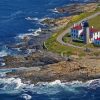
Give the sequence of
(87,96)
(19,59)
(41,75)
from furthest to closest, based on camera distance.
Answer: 1. (19,59)
2. (41,75)
3. (87,96)

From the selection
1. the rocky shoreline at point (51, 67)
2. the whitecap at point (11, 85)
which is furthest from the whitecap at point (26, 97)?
the rocky shoreline at point (51, 67)

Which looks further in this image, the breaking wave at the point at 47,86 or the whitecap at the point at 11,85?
the whitecap at the point at 11,85

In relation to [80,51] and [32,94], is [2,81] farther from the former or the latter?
[80,51]

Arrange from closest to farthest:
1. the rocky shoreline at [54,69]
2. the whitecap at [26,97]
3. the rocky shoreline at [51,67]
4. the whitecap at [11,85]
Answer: the whitecap at [26,97], the whitecap at [11,85], the rocky shoreline at [54,69], the rocky shoreline at [51,67]

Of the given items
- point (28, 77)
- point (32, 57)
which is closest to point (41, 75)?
point (28, 77)

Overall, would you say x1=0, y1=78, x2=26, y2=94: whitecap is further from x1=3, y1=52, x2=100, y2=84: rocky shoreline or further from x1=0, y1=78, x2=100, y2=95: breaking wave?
x1=3, y1=52, x2=100, y2=84: rocky shoreline

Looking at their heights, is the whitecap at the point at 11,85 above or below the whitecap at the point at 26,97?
above

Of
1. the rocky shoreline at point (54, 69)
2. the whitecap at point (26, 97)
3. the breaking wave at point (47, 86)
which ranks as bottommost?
the whitecap at point (26, 97)

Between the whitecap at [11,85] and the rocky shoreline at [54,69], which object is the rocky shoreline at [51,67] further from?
the whitecap at [11,85]

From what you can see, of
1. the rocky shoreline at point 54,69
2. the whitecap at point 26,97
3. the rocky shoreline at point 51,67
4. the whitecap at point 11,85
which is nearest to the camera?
the whitecap at point 26,97

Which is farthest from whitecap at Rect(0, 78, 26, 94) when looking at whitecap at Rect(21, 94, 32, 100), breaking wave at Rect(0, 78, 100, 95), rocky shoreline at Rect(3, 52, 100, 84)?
whitecap at Rect(21, 94, 32, 100)

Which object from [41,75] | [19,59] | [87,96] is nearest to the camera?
[87,96]
